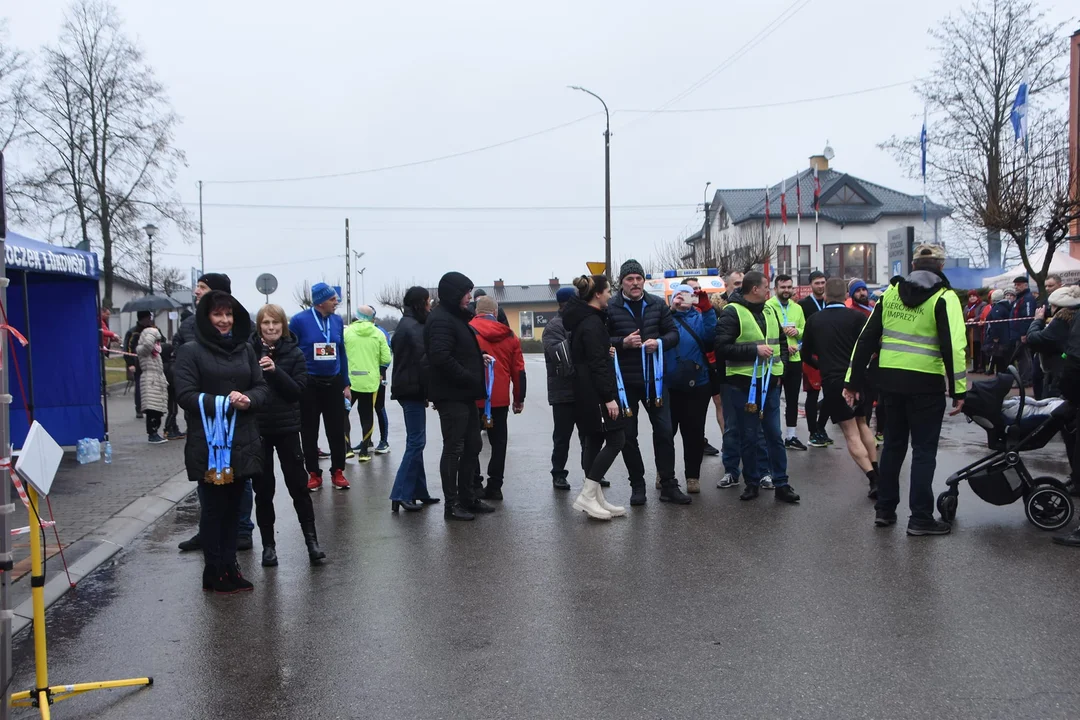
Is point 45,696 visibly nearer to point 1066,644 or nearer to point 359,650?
point 359,650

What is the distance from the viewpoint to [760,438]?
9234 mm

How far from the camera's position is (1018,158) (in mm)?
21906

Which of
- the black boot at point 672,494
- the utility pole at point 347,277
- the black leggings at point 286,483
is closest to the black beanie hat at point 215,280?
the black leggings at point 286,483

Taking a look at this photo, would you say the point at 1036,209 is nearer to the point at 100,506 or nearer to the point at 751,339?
the point at 751,339

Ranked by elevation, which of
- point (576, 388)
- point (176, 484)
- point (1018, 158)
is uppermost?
point (1018, 158)

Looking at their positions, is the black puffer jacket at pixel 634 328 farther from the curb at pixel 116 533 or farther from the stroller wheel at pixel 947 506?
the curb at pixel 116 533

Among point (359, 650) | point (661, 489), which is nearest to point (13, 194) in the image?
point (661, 489)

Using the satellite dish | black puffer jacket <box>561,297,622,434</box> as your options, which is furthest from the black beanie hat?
the satellite dish

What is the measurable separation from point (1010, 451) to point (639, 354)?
9.59 ft

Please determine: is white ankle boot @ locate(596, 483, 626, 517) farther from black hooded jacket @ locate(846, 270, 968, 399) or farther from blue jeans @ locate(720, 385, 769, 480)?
black hooded jacket @ locate(846, 270, 968, 399)

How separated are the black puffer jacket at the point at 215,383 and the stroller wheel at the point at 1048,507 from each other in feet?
17.3

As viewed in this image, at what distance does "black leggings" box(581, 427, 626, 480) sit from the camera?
8.09m

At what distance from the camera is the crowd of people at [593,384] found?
6457mm

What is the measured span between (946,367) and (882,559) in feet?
4.74
